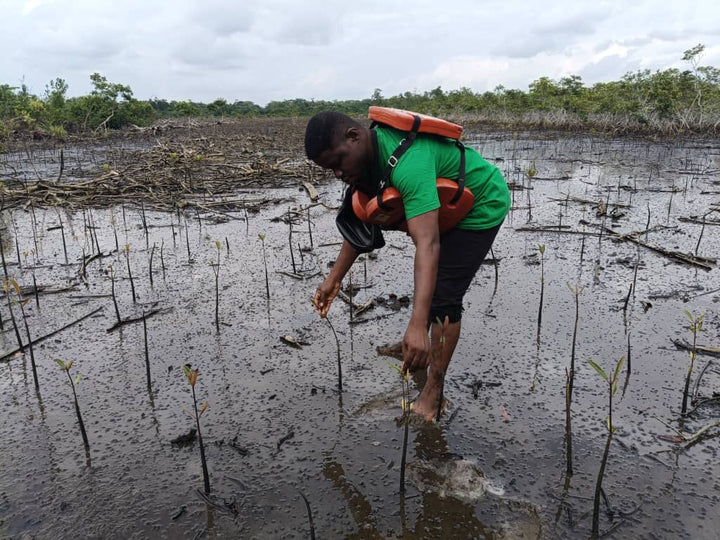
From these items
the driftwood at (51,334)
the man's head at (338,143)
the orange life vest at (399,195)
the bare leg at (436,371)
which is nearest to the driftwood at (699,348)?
the bare leg at (436,371)

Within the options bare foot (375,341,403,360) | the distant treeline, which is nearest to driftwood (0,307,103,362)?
bare foot (375,341,403,360)

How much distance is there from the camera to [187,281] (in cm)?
503

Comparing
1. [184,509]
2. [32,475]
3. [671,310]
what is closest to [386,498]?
[184,509]

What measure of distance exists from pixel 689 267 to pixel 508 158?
11.5 metres

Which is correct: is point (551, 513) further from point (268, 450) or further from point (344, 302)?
point (344, 302)

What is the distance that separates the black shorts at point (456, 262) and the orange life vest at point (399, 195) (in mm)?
95

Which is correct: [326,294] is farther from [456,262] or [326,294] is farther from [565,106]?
[565,106]

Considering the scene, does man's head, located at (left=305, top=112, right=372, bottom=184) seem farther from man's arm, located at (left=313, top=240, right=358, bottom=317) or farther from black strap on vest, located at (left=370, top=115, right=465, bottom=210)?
man's arm, located at (left=313, top=240, right=358, bottom=317)

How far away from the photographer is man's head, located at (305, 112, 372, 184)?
215 centimetres

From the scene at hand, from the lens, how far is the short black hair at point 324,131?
2.14m

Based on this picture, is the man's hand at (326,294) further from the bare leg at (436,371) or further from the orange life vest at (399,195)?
the bare leg at (436,371)

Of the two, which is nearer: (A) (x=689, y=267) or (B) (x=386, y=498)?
(B) (x=386, y=498)

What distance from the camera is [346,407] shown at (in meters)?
2.93

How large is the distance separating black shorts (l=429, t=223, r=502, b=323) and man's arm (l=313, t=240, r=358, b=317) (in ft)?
1.81
